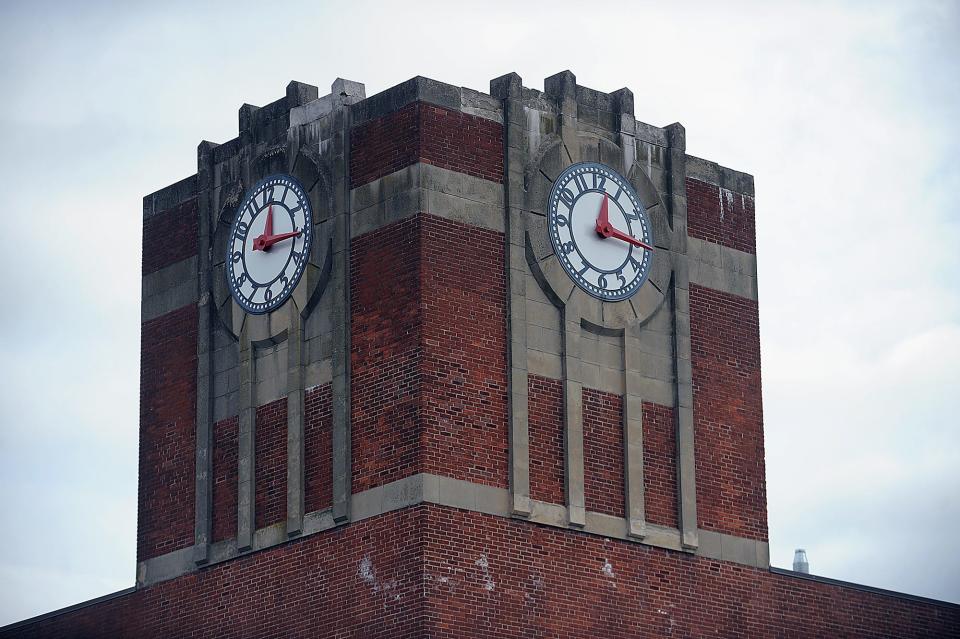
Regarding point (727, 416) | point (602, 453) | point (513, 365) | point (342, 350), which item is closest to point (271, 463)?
point (342, 350)

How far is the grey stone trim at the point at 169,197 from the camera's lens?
61.6 meters

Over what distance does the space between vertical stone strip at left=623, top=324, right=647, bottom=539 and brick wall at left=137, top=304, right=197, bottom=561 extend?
912 centimetres

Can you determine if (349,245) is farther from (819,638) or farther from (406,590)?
(819,638)

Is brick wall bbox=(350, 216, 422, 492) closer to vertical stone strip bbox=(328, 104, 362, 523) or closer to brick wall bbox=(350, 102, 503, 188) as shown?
vertical stone strip bbox=(328, 104, 362, 523)

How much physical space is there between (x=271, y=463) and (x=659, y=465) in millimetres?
7763

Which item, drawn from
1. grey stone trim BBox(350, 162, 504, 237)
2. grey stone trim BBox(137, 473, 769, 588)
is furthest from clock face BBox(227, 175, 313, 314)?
grey stone trim BBox(137, 473, 769, 588)

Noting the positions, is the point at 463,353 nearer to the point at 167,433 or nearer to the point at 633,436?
the point at 633,436

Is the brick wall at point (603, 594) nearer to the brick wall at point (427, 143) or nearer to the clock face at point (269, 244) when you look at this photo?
the clock face at point (269, 244)

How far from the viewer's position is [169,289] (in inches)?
2420

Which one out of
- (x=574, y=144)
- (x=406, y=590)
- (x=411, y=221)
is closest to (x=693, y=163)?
(x=574, y=144)

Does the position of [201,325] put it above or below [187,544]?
above

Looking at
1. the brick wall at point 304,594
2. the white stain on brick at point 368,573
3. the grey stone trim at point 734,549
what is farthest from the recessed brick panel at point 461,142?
the grey stone trim at point 734,549

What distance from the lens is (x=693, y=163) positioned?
6088 cm

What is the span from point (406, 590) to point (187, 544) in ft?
24.0
